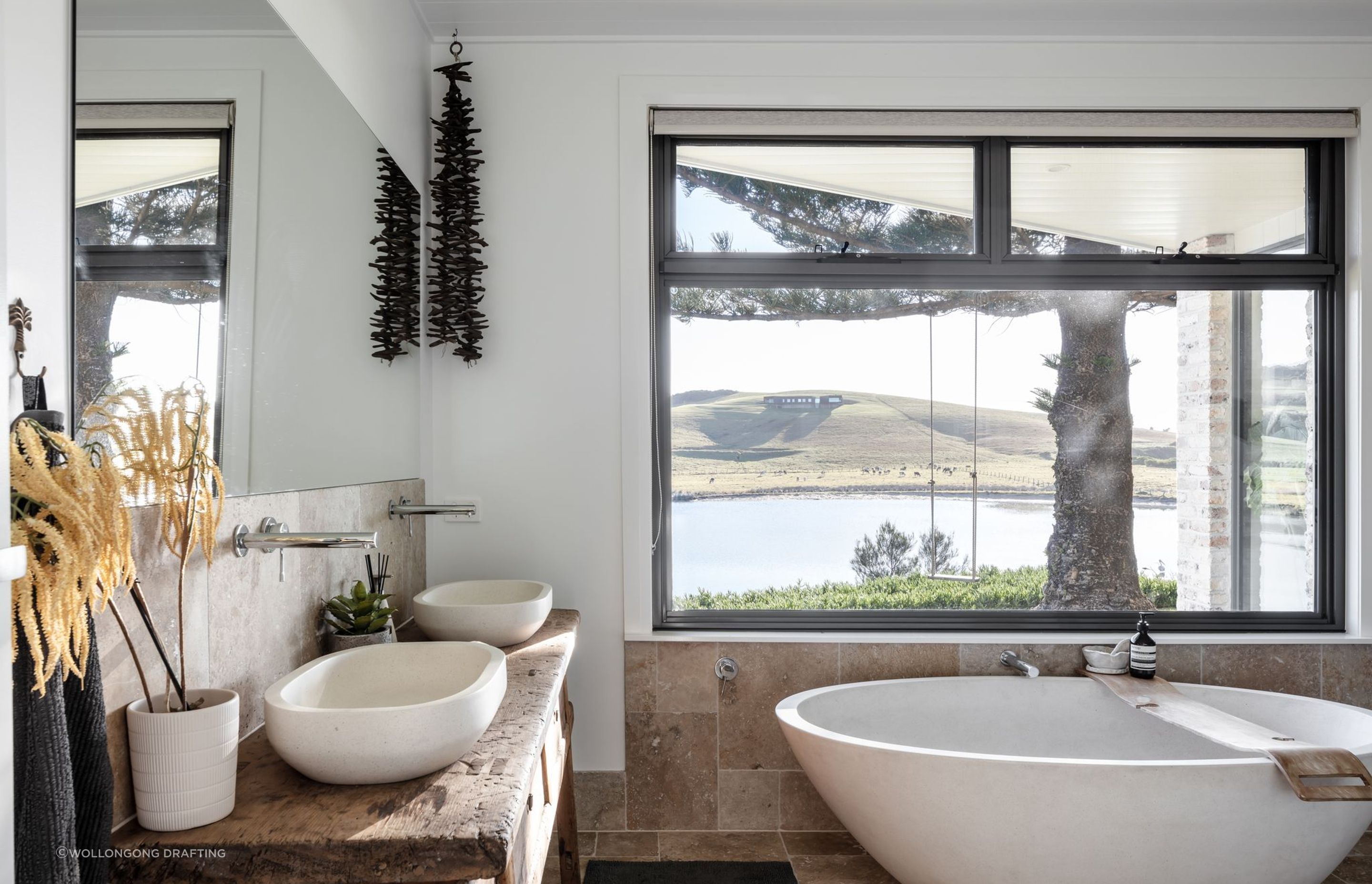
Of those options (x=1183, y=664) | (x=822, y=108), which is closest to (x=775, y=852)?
(x=1183, y=664)

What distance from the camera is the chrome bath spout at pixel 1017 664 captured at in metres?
2.53

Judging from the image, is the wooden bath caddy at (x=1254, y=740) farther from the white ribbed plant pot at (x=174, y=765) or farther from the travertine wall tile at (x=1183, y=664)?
the white ribbed plant pot at (x=174, y=765)

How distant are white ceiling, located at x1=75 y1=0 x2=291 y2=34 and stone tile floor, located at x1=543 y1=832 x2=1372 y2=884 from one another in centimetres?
218

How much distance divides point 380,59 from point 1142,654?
2.87 m

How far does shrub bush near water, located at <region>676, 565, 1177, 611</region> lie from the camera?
276 cm

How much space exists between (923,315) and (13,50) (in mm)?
2426

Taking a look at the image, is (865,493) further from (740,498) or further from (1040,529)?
(1040,529)

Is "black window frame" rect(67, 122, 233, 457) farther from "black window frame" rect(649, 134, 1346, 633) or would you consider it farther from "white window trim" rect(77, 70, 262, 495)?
"black window frame" rect(649, 134, 1346, 633)

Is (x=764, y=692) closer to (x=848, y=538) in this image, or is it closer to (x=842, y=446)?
(x=848, y=538)

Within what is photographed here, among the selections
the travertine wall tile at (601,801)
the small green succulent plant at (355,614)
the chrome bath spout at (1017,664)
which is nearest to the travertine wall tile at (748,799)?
the travertine wall tile at (601,801)

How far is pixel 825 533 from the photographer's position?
9.14ft

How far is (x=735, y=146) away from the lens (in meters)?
2.73

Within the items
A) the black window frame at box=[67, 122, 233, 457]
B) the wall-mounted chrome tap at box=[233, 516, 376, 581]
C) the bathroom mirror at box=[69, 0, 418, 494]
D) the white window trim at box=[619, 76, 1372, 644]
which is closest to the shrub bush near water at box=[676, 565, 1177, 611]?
the white window trim at box=[619, 76, 1372, 644]

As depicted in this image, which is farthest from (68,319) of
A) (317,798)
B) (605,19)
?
(605,19)
